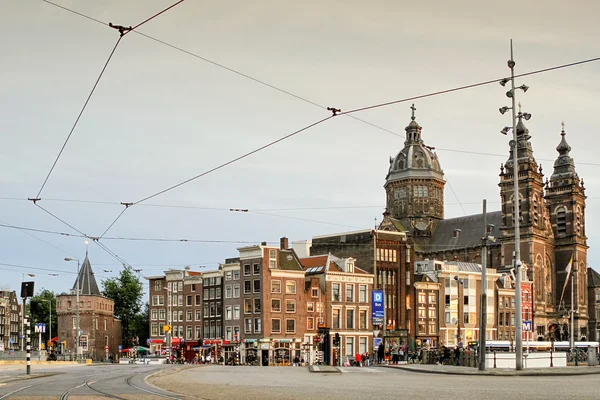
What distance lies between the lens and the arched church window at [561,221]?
141000 millimetres

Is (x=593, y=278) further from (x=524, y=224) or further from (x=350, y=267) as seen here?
(x=350, y=267)

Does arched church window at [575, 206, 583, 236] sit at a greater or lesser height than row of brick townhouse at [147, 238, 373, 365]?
greater

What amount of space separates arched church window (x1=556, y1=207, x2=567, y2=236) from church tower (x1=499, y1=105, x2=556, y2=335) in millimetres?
3873

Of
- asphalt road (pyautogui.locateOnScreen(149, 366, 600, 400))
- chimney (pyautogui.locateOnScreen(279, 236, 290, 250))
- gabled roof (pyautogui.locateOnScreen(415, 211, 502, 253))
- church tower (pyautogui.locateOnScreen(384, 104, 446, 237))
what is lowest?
asphalt road (pyautogui.locateOnScreen(149, 366, 600, 400))

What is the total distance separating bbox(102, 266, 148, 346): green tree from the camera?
138 m

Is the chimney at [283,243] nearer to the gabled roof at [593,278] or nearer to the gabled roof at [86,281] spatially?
the gabled roof at [86,281]

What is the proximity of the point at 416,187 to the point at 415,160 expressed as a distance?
4.82 meters

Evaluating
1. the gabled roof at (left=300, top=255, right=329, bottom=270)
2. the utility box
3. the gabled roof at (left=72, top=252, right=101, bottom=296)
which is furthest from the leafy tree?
the utility box

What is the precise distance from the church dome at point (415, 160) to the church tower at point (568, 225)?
20122 millimetres

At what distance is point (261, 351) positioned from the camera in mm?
87312

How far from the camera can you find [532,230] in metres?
131

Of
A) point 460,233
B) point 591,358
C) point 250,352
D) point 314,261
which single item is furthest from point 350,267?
point 460,233

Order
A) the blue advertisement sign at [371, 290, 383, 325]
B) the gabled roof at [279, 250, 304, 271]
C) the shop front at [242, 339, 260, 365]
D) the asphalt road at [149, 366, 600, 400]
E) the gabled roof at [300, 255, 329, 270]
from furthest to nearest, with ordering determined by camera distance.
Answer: the gabled roof at [300, 255, 329, 270]
the gabled roof at [279, 250, 304, 271]
the shop front at [242, 339, 260, 365]
the blue advertisement sign at [371, 290, 383, 325]
the asphalt road at [149, 366, 600, 400]

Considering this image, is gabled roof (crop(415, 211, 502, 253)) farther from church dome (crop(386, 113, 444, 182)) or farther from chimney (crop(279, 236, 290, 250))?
chimney (crop(279, 236, 290, 250))
